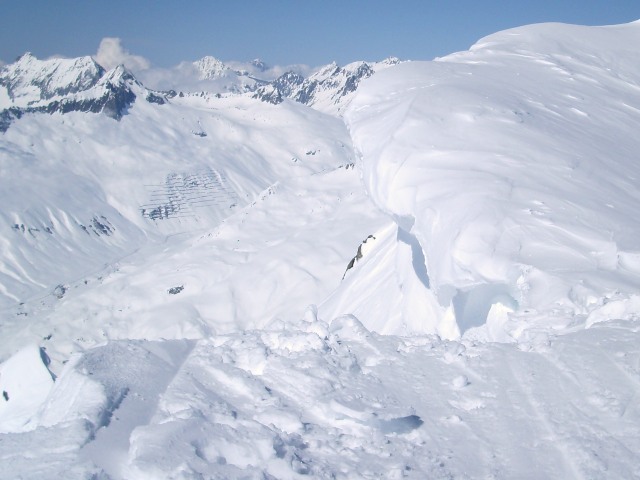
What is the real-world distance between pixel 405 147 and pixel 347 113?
212 inches

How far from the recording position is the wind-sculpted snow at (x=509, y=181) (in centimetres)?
1015

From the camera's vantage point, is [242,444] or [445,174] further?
[445,174]

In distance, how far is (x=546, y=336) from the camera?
791 centimetres

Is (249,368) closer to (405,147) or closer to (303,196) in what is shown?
(405,147)

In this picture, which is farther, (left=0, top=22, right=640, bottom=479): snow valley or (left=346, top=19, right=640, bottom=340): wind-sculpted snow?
(left=346, top=19, right=640, bottom=340): wind-sculpted snow

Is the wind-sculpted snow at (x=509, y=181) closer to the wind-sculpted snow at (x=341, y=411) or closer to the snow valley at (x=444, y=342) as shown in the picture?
the snow valley at (x=444, y=342)

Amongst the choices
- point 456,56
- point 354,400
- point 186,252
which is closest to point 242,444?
point 354,400

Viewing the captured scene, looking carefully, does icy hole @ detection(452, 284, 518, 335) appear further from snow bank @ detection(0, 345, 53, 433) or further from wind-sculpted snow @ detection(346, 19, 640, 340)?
snow bank @ detection(0, 345, 53, 433)

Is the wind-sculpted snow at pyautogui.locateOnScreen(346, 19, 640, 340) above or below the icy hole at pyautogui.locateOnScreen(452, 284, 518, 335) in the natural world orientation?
above

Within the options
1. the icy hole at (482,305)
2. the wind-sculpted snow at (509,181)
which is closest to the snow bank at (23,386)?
the wind-sculpted snow at (509,181)

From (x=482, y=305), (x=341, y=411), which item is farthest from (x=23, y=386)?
(x=482, y=305)

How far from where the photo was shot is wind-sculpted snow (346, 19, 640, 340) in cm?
1015

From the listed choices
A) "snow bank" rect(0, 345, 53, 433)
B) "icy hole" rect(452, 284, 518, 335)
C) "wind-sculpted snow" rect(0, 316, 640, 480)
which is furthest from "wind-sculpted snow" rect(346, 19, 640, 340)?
"snow bank" rect(0, 345, 53, 433)

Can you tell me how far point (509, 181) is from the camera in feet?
42.4
